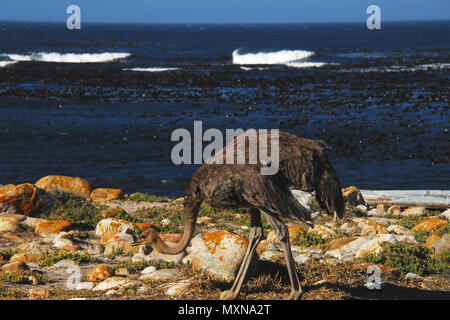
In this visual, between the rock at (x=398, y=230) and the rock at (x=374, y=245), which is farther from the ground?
the rock at (x=374, y=245)

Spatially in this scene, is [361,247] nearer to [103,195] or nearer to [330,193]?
[330,193]

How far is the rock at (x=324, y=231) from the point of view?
10.8 m

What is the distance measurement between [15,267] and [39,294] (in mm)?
1268

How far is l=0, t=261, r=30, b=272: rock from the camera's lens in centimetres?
883

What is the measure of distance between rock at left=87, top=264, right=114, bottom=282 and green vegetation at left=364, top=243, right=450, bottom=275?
372 centimetres

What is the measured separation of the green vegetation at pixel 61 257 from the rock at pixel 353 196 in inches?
248

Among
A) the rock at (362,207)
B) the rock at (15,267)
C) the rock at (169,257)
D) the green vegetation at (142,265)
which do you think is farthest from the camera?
the rock at (362,207)

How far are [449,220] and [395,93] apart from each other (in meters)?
24.3

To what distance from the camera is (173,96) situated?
115ft

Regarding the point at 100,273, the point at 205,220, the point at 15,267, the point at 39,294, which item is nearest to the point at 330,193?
the point at 100,273

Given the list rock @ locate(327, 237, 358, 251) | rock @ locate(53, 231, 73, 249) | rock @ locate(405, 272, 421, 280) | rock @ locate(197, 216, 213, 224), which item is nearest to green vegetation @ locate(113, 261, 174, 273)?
rock @ locate(53, 231, 73, 249)

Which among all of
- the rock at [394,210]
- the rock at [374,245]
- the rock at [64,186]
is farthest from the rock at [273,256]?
the rock at [64,186]

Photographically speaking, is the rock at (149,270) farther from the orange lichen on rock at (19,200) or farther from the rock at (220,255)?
the orange lichen on rock at (19,200)

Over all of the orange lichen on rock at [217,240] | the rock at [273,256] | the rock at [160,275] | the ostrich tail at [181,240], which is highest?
the ostrich tail at [181,240]
